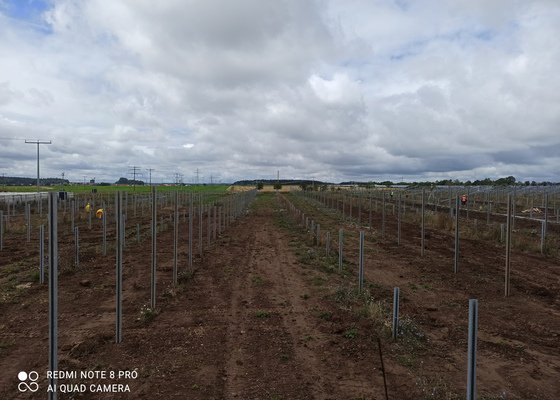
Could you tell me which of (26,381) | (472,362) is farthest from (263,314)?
(472,362)

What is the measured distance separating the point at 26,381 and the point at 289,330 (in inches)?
146

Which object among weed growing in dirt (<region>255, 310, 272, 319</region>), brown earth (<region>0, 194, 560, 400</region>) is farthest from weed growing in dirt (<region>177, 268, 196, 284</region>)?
weed growing in dirt (<region>255, 310, 272, 319</region>)

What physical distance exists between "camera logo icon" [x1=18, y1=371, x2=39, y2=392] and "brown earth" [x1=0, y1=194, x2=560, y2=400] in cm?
8

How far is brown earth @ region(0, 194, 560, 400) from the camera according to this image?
4.80m

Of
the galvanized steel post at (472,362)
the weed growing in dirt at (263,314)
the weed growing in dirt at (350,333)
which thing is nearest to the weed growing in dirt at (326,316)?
the weed growing in dirt at (350,333)

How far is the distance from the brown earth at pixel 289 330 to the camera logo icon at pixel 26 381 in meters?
0.08

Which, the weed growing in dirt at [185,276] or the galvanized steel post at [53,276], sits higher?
the galvanized steel post at [53,276]

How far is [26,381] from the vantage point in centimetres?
484

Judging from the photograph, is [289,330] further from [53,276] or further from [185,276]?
[185,276]

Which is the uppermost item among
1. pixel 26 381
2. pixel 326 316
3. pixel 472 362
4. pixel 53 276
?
pixel 53 276

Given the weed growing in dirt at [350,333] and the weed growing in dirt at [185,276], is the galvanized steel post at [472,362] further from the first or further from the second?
the weed growing in dirt at [185,276]

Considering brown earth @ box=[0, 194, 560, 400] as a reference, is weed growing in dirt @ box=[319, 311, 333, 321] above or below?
above

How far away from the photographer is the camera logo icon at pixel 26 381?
466cm

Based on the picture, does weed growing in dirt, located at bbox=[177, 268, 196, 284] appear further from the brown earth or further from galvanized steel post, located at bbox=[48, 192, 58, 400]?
galvanized steel post, located at bbox=[48, 192, 58, 400]
